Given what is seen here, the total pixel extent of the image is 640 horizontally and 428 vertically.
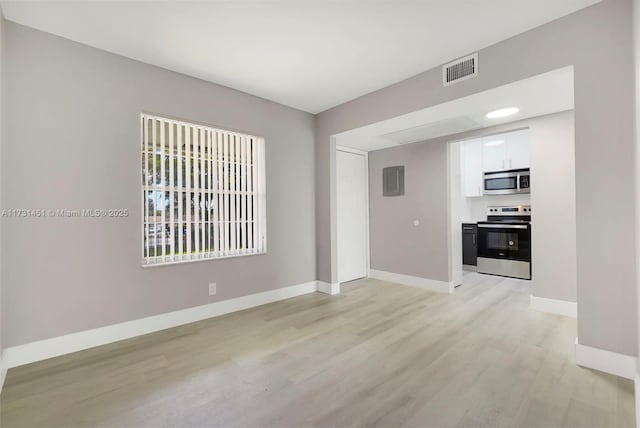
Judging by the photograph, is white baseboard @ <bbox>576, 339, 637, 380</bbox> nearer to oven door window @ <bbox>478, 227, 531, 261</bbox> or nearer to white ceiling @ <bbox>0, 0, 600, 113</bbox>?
white ceiling @ <bbox>0, 0, 600, 113</bbox>

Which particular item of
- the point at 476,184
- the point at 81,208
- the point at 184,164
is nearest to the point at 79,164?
the point at 81,208

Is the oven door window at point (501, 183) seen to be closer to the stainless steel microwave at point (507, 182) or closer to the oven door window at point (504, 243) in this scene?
the stainless steel microwave at point (507, 182)

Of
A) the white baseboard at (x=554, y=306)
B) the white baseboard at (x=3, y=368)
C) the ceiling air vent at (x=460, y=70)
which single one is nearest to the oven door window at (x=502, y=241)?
the white baseboard at (x=554, y=306)

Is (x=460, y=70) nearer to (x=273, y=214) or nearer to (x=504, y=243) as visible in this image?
(x=273, y=214)

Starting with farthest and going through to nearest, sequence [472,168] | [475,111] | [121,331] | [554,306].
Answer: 1. [472,168]
2. [554,306]
3. [475,111]
4. [121,331]

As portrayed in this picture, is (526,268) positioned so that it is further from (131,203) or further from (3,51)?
(3,51)

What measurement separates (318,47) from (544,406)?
3.04m

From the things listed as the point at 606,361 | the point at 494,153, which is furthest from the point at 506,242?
the point at 606,361

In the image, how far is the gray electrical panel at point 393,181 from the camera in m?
4.60

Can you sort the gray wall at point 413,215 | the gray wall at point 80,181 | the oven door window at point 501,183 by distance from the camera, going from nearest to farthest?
the gray wall at point 80,181, the gray wall at point 413,215, the oven door window at point 501,183

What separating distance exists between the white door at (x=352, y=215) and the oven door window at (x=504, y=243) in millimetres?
→ 2120

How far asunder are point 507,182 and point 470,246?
1320 mm

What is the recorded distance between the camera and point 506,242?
4730mm

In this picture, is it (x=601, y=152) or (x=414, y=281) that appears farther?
(x=414, y=281)
